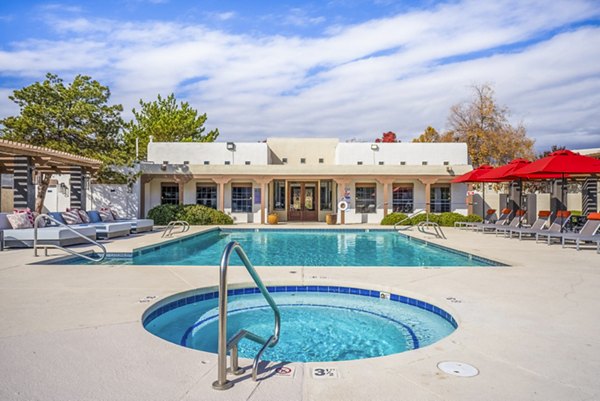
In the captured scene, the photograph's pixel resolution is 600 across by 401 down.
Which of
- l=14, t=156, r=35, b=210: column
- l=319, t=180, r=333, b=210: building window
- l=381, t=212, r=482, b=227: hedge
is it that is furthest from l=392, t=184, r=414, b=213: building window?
l=14, t=156, r=35, b=210: column

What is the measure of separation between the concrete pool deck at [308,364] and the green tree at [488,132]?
28.1m

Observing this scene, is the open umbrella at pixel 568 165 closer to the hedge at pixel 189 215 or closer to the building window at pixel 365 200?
A: the building window at pixel 365 200

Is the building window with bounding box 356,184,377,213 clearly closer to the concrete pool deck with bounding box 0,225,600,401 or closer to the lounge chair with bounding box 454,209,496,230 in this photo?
the lounge chair with bounding box 454,209,496,230

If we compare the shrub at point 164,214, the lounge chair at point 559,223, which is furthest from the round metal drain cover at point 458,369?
the shrub at point 164,214

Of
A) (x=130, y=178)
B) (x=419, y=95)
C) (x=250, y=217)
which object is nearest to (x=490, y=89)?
(x=419, y=95)

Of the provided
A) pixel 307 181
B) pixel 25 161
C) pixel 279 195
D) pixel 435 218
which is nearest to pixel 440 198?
pixel 435 218

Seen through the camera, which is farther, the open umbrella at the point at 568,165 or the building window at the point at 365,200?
the building window at the point at 365,200

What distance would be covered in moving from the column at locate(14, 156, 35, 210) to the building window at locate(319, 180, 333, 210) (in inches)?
548

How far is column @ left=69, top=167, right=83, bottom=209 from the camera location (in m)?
16.1

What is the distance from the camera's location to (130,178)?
19594 millimetres

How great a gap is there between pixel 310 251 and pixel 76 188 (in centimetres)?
1013

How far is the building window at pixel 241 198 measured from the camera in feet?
68.5

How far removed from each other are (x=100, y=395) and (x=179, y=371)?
1.88 feet

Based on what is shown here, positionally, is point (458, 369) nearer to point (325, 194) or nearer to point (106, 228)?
point (106, 228)
